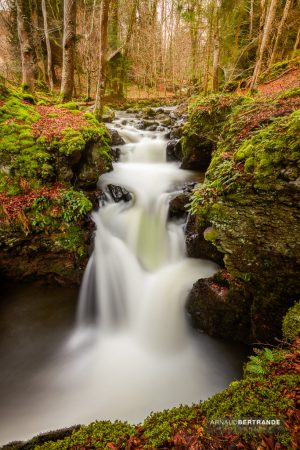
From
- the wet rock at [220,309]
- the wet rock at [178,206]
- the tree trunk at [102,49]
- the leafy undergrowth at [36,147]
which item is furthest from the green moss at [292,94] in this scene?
the tree trunk at [102,49]

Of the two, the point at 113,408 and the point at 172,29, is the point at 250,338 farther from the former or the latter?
the point at 172,29

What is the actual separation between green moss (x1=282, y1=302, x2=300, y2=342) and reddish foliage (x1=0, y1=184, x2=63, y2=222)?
17.0ft

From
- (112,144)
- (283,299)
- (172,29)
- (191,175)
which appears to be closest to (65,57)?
(112,144)

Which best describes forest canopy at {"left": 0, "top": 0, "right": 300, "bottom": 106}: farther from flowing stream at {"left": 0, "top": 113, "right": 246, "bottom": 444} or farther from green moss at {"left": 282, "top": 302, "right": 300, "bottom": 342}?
green moss at {"left": 282, "top": 302, "right": 300, "bottom": 342}

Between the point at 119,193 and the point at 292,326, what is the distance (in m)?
5.81

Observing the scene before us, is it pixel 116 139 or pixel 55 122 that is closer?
pixel 55 122

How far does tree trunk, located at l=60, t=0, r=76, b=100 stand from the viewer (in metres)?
8.93

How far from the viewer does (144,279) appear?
244 inches

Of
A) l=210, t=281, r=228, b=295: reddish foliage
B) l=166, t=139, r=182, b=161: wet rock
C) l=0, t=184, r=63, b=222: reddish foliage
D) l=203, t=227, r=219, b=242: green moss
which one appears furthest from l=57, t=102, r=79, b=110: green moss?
l=210, t=281, r=228, b=295: reddish foliage

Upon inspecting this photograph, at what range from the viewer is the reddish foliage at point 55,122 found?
22.0 feet

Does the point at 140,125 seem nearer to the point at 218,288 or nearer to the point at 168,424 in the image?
the point at 218,288

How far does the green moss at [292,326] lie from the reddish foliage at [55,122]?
6.53 metres

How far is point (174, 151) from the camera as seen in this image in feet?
33.3

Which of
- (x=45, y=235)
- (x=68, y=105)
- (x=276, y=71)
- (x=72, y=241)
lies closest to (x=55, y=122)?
(x=68, y=105)
